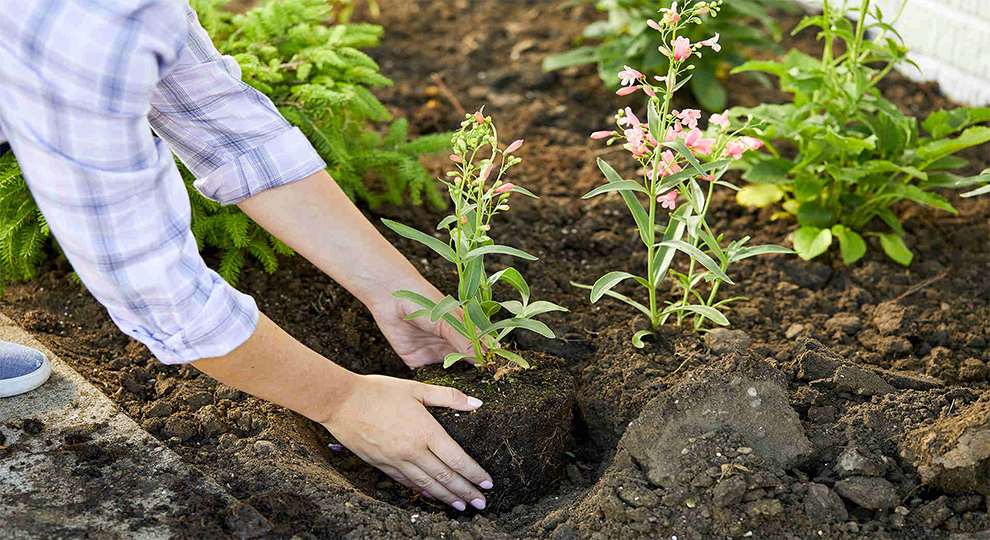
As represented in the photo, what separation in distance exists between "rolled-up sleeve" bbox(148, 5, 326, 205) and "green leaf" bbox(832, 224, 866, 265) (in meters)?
1.71

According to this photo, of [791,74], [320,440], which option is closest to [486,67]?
[791,74]

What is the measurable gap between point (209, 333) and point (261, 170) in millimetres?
564

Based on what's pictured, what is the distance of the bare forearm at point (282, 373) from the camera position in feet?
5.12

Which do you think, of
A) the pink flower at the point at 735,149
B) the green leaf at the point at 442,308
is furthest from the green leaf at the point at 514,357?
the pink flower at the point at 735,149

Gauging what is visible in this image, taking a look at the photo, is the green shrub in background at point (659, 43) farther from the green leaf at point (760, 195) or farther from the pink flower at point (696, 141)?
the pink flower at point (696, 141)

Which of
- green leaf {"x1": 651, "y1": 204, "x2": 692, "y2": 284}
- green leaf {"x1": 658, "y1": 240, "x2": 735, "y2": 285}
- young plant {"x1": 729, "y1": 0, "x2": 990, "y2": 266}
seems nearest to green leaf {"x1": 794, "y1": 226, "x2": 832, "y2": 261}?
young plant {"x1": 729, "y1": 0, "x2": 990, "y2": 266}

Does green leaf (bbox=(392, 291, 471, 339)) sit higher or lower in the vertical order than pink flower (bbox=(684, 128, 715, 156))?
lower

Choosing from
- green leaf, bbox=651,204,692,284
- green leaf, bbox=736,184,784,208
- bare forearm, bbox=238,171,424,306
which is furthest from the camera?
green leaf, bbox=736,184,784,208

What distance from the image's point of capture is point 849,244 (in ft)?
9.11

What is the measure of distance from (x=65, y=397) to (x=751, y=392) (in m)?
1.63

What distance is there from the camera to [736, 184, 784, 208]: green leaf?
9.82ft

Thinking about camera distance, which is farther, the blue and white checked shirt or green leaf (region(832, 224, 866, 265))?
green leaf (region(832, 224, 866, 265))

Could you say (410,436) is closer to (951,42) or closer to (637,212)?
(637,212)

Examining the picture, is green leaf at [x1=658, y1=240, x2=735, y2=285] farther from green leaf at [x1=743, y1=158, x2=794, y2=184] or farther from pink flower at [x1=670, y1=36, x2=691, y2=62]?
green leaf at [x1=743, y1=158, x2=794, y2=184]
